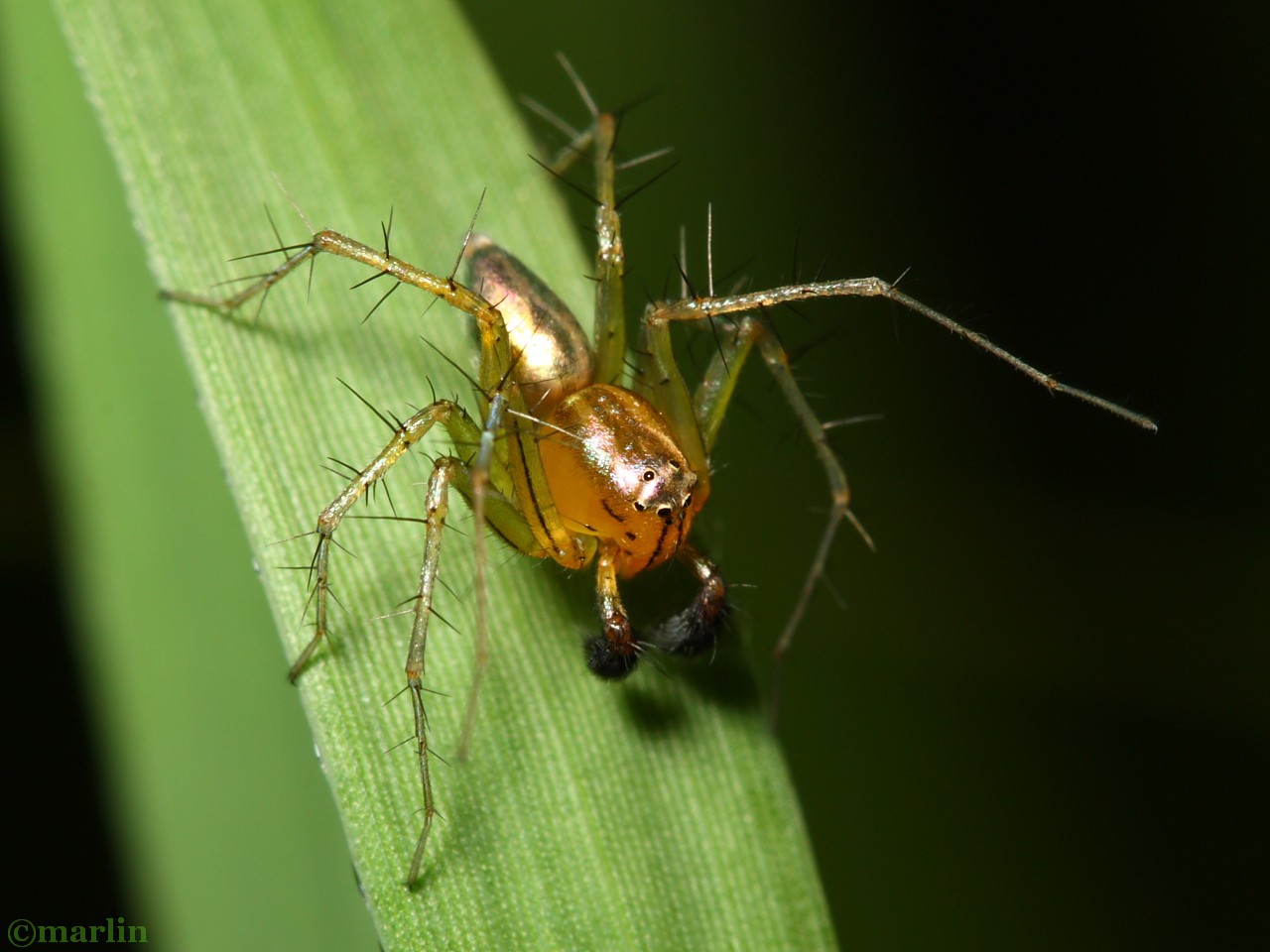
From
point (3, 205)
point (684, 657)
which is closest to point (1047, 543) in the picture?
point (684, 657)

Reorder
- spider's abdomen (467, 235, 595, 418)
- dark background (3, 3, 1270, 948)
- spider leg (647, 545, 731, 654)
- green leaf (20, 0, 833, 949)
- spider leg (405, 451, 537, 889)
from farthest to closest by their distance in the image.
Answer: dark background (3, 3, 1270, 948) → spider's abdomen (467, 235, 595, 418) → spider leg (647, 545, 731, 654) → green leaf (20, 0, 833, 949) → spider leg (405, 451, 537, 889)

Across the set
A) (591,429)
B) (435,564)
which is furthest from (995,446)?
(435,564)

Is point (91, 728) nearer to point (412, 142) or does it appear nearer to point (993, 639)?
point (412, 142)

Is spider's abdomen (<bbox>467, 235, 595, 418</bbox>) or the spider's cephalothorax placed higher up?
spider's abdomen (<bbox>467, 235, 595, 418</bbox>)

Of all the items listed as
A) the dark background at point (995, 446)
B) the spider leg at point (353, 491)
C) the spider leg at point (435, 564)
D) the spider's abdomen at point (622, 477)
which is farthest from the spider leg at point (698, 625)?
the dark background at point (995, 446)

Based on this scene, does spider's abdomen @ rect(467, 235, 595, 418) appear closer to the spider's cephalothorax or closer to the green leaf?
the spider's cephalothorax

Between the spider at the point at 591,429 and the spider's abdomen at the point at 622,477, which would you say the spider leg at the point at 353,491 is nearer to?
the spider at the point at 591,429

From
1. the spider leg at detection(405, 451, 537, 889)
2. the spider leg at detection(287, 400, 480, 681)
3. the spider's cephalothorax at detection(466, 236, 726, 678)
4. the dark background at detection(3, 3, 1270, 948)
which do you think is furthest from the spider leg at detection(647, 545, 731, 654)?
the dark background at detection(3, 3, 1270, 948)
